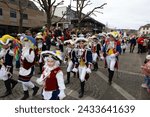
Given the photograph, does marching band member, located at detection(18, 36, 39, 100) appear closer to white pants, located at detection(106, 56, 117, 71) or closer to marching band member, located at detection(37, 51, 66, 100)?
marching band member, located at detection(37, 51, 66, 100)

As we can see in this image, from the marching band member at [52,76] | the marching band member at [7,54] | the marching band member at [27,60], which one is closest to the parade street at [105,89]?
the marching band member at [7,54]

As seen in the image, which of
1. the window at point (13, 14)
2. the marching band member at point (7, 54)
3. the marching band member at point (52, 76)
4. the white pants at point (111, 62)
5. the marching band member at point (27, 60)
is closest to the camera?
the marching band member at point (52, 76)

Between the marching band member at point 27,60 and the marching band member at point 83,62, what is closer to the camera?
the marching band member at point 27,60

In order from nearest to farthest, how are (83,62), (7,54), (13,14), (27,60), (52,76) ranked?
(52,76) → (27,60) → (7,54) → (83,62) → (13,14)

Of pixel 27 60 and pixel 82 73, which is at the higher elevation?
Answer: pixel 27 60

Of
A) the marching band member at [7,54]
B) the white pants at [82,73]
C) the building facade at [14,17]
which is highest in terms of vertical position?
the building facade at [14,17]

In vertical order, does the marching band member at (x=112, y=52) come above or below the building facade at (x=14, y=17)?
below

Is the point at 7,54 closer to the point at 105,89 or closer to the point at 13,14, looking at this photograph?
the point at 105,89

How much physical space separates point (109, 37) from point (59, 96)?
4.40m

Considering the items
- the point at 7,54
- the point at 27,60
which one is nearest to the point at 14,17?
the point at 7,54

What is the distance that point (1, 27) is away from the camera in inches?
1497

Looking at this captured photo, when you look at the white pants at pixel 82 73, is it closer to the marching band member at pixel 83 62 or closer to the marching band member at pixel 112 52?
the marching band member at pixel 83 62

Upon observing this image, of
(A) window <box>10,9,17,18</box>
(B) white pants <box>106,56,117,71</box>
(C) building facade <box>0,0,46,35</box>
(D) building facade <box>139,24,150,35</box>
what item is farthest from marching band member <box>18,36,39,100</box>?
(D) building facade <box>139,24,150,35</box>

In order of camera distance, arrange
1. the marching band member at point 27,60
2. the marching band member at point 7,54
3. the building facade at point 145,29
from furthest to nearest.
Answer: the building facade at point 145,29
the marching band member at point 7,54
the marching band member at point 27,60
